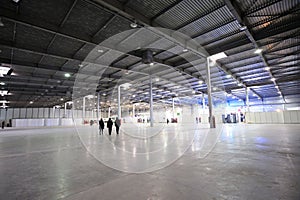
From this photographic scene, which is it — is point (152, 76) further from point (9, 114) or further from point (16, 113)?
point (9, 114)

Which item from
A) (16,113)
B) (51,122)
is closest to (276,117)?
(51,122)

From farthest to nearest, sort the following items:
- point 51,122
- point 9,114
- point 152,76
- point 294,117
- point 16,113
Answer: point 16,113 < point 9,114 < point 51,122 < point 294,117 < point 152,76

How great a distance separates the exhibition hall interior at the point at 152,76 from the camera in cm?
278

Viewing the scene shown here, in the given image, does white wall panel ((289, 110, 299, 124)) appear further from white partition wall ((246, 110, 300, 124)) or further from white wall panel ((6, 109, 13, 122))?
white wall panel ((6, 109, 13, 122))

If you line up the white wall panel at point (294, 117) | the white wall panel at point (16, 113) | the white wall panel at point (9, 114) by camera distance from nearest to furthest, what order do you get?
1. the white wall panel at point (294, 117)
2. the white wall panel at point (9, 114)
3. the white wall panel at point (16, 113)

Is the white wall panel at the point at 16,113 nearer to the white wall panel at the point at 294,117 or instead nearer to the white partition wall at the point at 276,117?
the white partition wall at the point at 276,117

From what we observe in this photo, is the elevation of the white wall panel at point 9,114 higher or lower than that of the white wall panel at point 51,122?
higher

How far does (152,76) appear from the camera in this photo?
22.5 metres

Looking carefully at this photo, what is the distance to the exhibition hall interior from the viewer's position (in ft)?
9.12

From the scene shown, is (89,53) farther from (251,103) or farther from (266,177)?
(251,103)

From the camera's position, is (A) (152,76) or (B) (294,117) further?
(B) (294,117)

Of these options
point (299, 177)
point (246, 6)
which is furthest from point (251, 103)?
point (299, 177)

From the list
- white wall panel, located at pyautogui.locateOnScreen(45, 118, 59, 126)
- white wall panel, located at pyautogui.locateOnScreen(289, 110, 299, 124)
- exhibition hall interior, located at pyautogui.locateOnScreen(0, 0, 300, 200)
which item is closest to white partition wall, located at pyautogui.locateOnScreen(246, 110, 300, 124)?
white wall panel, located at pyautogui.locateOnScreen(289, 110, 299, 124)

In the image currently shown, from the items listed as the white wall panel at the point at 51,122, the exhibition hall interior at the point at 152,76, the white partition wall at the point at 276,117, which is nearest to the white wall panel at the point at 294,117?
the white partition wall at the point at 276,117
